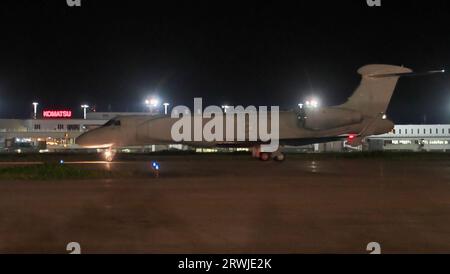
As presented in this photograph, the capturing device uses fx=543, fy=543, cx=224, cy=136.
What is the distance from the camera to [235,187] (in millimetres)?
18109

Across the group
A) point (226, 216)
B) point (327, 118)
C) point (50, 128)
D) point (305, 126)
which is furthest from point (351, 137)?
point (50, 128)

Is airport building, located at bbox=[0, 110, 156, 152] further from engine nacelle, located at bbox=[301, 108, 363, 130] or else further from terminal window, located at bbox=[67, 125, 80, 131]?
engine nacelle, located at bbox=[301, 108, 363, 130]

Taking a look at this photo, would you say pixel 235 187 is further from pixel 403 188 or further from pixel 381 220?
pixel 381 220

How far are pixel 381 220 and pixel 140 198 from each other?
676 centimetres

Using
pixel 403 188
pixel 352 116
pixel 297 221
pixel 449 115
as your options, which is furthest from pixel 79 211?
pixel 449 115

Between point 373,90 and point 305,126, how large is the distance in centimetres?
552

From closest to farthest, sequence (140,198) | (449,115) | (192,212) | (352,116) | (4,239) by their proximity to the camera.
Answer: (4,239)
(192,212)
(140,198)
(352,116)
(449,115)

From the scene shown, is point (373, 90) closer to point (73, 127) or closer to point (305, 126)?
point (305, 126)

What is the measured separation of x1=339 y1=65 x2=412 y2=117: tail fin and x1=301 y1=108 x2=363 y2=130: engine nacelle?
185 cm

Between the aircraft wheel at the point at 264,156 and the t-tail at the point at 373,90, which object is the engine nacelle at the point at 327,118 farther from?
the aircraft wheel at the point at 264,156

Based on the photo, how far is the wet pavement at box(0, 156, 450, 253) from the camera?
30.5 ft

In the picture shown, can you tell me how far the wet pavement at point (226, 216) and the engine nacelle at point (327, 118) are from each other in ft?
49.7

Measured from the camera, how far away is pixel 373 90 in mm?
36531

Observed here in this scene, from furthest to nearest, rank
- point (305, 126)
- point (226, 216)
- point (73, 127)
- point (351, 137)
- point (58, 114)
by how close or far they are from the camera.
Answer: point (58, 114)
point (73, 127)
point (351, 137)
point (305, 126)
point (226, 216)
